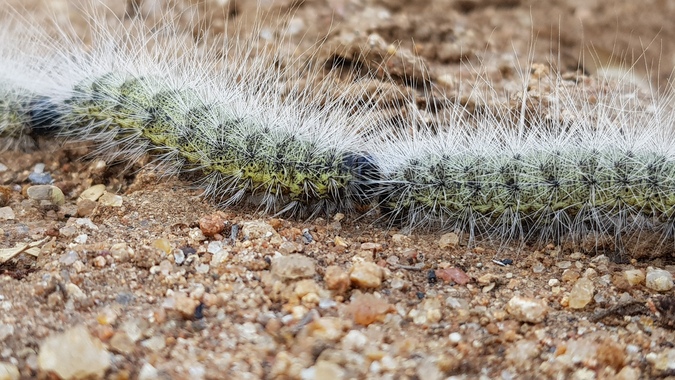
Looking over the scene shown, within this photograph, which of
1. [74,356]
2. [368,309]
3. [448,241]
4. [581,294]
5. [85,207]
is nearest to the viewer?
[74,356]

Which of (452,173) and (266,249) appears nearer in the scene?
(266,249)

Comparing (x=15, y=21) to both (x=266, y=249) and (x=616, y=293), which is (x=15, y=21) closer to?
(x=266, y=249)

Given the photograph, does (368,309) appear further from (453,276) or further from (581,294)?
(581,294)

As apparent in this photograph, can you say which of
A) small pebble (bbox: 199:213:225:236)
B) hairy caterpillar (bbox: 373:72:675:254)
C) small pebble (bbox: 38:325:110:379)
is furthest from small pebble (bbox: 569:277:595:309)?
small pebble (bbox: 38:325:110:379)

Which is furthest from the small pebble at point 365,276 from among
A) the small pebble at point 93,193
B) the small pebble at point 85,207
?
the small pebble at point 93,193

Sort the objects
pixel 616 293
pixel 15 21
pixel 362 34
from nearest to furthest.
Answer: pixel 616 293 < pixel 362 34 < pixel 15 21

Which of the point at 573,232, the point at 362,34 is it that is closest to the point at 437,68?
the point at 362,34

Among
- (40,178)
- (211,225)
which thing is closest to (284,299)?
(211,225)
